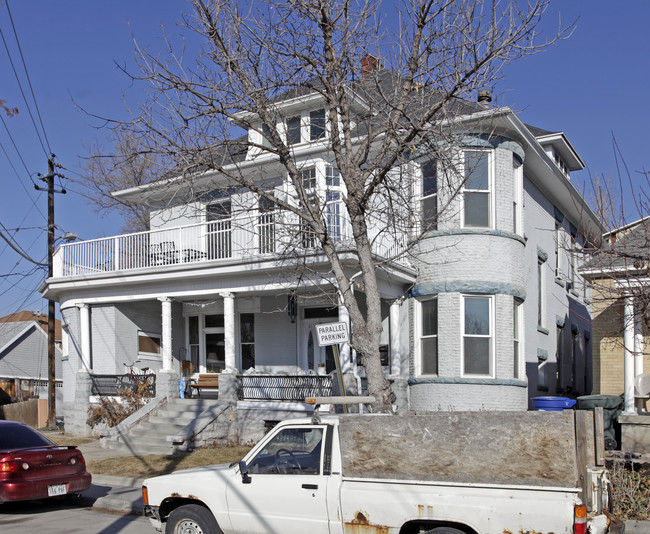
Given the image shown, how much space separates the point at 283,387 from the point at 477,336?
4.81 meters

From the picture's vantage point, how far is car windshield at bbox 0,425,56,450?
35.2 ft

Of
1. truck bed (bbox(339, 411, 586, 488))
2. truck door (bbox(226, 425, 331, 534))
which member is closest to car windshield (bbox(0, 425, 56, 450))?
truck door (bbox(226, 425, 331, 534))

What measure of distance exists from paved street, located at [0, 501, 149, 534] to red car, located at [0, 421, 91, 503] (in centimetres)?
32

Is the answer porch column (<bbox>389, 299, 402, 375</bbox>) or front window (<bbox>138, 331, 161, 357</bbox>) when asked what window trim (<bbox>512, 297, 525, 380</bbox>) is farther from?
front window (<bbox>138, 331, 161, 357</bbox>)

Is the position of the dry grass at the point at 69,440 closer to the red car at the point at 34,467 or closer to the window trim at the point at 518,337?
the red car at the point at 34,467

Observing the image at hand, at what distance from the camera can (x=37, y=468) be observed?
10.5m

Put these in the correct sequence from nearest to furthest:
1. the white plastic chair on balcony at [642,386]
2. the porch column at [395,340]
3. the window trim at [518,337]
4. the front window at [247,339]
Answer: the white plastic chair on balcony at [642,386] → the window trim at [518,337] → the porch column at [395,340] → the front window at [247,339]

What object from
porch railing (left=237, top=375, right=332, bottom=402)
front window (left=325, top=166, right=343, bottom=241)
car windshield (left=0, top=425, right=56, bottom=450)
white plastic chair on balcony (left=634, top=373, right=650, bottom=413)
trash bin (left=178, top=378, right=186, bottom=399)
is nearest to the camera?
car windshield (left=0, top=425, right=56, bottom=450)

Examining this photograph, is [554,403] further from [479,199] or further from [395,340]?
[479,199]

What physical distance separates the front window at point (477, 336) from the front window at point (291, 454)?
10320 millimetres

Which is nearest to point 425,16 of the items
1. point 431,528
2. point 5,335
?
point 431,528

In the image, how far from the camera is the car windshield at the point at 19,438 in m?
10.7

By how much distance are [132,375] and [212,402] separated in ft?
9.63

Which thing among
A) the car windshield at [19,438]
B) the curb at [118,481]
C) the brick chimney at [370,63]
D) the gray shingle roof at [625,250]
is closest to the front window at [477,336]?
the gray shingle roof at [625,250]
